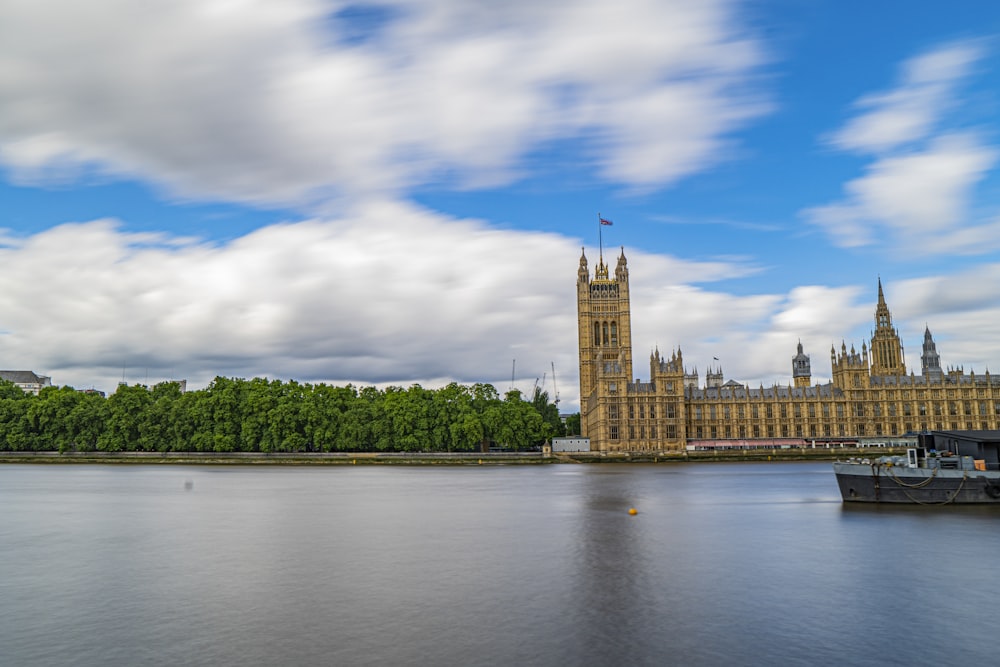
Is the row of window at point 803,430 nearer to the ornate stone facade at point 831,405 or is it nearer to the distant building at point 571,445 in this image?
the ornate stone facade at point 831,405

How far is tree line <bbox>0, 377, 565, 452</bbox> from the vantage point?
500 feet

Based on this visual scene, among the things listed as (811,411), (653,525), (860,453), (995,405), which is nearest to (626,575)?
(653,525)

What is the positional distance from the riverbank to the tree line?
2.14 m

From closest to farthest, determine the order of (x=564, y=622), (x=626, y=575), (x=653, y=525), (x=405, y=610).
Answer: (x=564, y=622) < (x=405, y=610) < (x=626, y=575) < (x=653, y=525)

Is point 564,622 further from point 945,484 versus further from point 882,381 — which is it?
point 882,381

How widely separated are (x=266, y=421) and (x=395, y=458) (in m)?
26.9

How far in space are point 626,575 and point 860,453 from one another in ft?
468

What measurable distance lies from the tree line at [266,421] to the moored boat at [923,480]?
95432 millimetres

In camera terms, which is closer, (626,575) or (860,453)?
(626,575)

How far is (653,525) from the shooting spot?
50688 mm

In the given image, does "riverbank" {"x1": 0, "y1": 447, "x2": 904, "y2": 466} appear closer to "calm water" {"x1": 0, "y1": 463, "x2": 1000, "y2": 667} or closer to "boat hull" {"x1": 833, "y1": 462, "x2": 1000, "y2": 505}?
"calm water" {"x1": 0, "y1": 463, "x2": 1000, "y2": 667}

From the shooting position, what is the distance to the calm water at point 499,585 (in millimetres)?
23609

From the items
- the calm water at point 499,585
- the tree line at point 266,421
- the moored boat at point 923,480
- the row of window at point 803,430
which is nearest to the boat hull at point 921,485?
the moored boat at point 923,480

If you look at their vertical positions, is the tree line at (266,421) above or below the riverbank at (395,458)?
above
